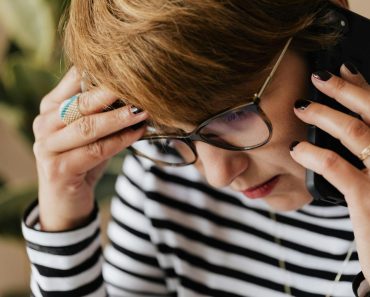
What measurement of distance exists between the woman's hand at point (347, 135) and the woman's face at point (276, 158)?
0.9 inches

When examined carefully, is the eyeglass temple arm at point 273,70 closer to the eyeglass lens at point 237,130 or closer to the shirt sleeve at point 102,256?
the eyeglass lens at point 237,130

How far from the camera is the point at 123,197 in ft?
3.59

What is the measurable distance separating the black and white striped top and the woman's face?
4.1 inches

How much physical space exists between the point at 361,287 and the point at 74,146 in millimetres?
442

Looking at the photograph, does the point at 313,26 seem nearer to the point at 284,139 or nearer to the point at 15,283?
the point at 284,139

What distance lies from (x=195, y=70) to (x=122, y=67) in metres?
0.08

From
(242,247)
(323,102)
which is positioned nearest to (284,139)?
(323,102)

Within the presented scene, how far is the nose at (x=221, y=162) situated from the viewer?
2.57 ft

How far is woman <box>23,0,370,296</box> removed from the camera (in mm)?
655

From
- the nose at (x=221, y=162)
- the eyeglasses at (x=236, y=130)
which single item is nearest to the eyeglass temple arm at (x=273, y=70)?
the eyeglasses at (x=236, y=130)

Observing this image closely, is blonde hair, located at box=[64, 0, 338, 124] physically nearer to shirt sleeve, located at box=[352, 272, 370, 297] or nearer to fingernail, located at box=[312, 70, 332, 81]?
fingernail, located at box=[312, 70, 332, 81]

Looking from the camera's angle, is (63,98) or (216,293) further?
(216,293)

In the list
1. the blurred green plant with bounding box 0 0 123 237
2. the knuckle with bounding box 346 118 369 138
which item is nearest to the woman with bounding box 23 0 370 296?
the knuckle with bounding box 346 118 369 138

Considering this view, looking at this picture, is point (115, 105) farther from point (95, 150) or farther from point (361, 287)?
point (361, 287)
